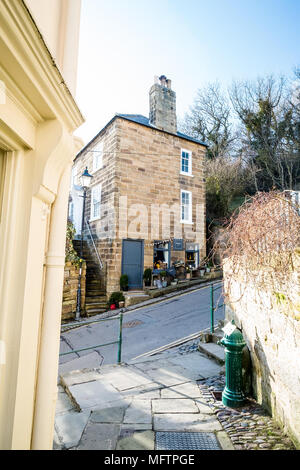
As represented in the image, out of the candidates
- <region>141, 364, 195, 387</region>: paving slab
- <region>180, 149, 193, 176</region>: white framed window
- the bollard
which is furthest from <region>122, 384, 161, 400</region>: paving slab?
<region>180, 149, 193, 176</region>: white framed window

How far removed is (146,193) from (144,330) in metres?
7.02

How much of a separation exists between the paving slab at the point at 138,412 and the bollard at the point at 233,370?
1022mm

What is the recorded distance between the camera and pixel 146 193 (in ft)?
40.8

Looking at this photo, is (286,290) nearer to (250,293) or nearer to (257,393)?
(250,293)

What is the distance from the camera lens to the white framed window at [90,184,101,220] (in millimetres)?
13109

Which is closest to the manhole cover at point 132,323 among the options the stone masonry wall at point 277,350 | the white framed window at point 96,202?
the stone masonry wall at point 277,350

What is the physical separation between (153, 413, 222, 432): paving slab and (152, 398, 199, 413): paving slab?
10 cm

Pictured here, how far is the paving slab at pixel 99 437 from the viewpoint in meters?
2.43

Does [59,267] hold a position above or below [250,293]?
above

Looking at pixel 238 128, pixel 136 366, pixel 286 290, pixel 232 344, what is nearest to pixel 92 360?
pixel 136 366

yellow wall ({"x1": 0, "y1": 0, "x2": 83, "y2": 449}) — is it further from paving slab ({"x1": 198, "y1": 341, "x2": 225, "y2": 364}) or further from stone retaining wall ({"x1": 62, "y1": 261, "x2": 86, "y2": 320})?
stone retaining wall ({"x1": 62, "y1": 261, "x2": 86, "y2": 320})

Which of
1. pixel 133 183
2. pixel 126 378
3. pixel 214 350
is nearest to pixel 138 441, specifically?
pixel 126 378
